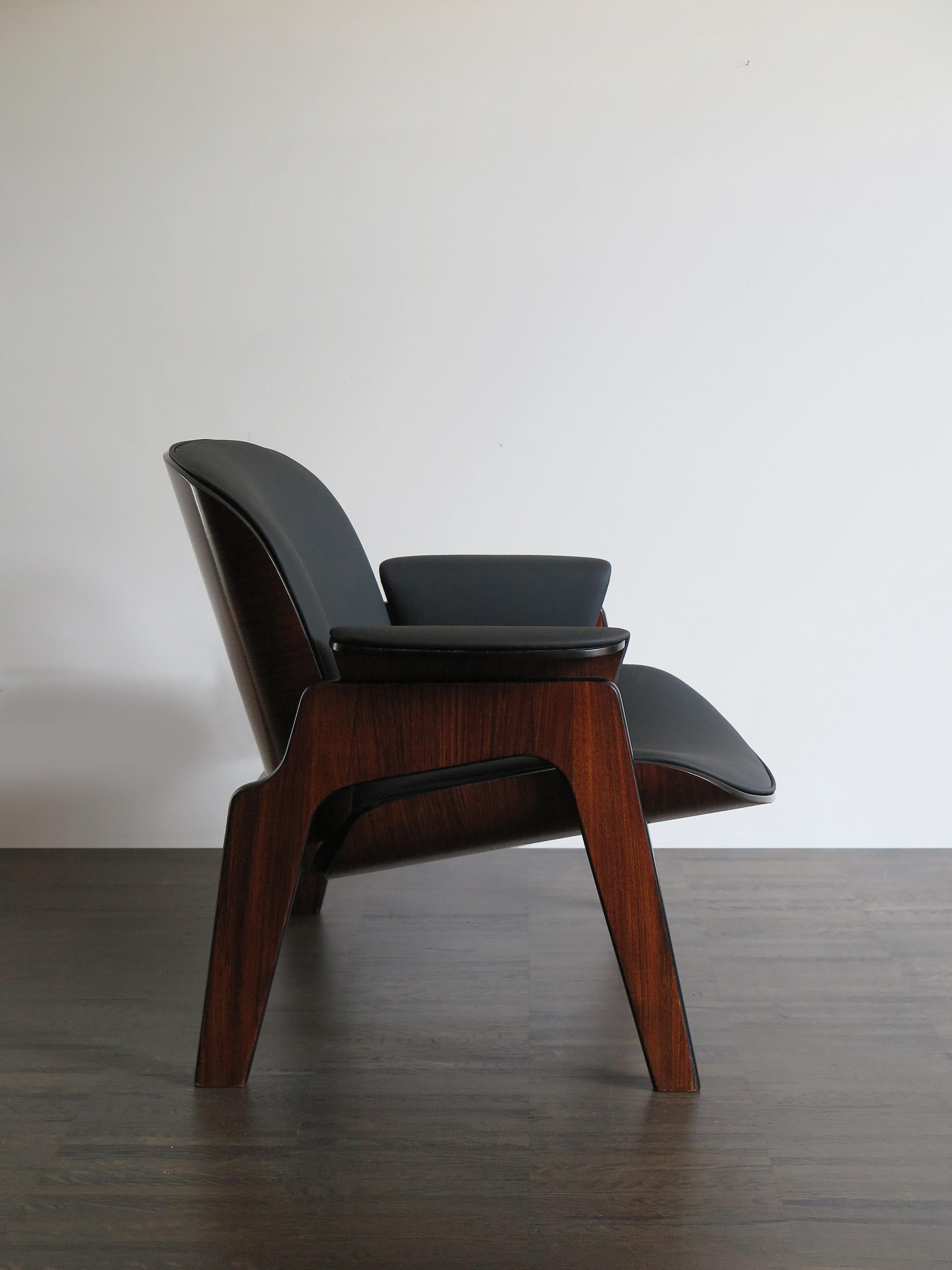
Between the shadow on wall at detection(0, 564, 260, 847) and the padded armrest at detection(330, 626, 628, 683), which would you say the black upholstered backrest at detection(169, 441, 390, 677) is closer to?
the padded armrest at detection(330, 626, 628, 683)

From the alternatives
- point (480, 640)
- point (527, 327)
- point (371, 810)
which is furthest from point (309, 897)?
point (527, 327)

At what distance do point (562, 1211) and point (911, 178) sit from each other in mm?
2189

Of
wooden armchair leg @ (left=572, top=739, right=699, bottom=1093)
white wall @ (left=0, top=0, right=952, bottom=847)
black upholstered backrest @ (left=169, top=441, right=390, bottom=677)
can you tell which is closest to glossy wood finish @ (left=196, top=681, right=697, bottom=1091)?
wooden armchair leg @ (left=572, top=739, right=699, bottom=1093)

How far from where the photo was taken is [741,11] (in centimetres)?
222

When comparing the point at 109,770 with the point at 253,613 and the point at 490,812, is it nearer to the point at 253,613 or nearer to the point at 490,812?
the point at 253,613

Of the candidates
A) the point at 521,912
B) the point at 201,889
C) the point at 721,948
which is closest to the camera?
the point at 721,948

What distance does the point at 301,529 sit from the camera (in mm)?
1600

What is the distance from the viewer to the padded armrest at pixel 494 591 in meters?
1.86

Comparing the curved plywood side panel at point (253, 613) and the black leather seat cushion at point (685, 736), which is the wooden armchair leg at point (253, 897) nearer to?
the curved plywood side panel at point (253, 613)

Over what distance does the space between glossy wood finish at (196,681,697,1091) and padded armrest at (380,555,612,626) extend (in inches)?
22.0

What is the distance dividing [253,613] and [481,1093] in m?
0.73

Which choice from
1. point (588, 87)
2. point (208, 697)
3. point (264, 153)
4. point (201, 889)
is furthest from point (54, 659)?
point (588, 87)

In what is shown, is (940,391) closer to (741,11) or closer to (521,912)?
(741,11)

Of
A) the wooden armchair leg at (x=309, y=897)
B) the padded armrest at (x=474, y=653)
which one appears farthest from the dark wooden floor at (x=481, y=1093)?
the padded armrest at (x=474, y=653)
